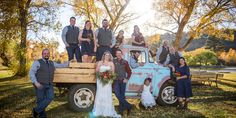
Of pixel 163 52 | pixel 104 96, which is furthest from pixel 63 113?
pixel 163 52

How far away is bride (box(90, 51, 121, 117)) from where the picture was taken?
390 inches

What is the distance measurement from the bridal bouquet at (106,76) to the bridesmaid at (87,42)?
1.50 m

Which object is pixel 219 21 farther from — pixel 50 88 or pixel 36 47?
pixel 50 88

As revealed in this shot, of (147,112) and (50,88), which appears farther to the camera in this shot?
(147,112)

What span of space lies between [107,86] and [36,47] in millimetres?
22205

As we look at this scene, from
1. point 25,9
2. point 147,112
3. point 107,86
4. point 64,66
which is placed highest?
point 25,9

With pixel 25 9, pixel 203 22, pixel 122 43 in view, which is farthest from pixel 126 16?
pixel 122 43

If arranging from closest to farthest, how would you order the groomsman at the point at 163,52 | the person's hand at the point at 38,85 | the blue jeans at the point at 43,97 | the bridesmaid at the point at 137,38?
the person's hand at the point at 38,85, the blue jeans at the point at 43,97, the bridesmaid at the point at 137,38, the groomsman at the point at 163,52

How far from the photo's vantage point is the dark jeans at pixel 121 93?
10234mm

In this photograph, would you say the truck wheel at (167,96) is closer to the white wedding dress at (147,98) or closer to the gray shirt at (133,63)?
the white wedding dress at (147,98)

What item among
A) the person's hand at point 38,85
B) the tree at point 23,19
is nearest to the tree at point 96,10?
the tree at point 23,19

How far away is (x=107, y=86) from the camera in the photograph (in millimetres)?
10109

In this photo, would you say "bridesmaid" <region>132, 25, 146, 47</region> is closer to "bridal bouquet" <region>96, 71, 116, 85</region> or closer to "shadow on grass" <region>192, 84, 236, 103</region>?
"bridal bouquet" <region>96, 71, 116, 85</region>

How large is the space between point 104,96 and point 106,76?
0.65 metres
